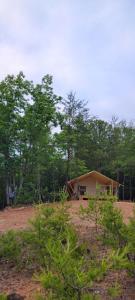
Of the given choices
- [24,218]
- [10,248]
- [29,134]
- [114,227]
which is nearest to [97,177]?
[29,134]

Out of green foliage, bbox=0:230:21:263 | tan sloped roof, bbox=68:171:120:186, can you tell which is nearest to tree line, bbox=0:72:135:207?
tan sloped roof, bbox=68:171:120:186

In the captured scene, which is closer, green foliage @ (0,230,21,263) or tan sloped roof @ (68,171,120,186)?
green foliage @ (0,230,21,263)

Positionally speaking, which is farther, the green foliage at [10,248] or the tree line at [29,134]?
the tree line at [29,134]

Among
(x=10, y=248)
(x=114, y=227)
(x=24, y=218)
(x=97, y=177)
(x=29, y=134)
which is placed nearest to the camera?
(x=114, y=227)

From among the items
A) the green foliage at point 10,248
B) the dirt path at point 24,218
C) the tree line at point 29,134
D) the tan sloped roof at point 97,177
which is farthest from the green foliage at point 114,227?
the tan sloped roof at point 97,177

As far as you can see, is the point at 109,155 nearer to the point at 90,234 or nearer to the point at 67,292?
the point at 90,234

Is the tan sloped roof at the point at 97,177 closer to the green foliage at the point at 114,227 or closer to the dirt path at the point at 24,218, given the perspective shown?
the dirt path at the point at 24,218

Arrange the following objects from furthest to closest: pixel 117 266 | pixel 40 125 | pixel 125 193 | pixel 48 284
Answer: pixel 125 193
pixel 40 125
pixel 117 266
pixel 48 284

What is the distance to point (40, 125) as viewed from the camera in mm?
18469

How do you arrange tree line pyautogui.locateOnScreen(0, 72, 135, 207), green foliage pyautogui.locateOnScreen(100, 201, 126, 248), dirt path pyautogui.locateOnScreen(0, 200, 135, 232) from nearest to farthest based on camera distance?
green foliage pyautogui.locateOnScreen(100, 201, 126, 248), dirt path pyautogui.locateOnScreen(0, 200, 135, 232), tree line pyautogui.locateOnScreen(0, 72, 135, 207)

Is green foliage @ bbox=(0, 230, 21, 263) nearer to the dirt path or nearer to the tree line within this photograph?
the dirt path

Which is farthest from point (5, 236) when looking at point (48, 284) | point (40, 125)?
point (40, 125)

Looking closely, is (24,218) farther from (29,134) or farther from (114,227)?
(29,134)

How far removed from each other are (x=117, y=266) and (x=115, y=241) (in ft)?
4.57
